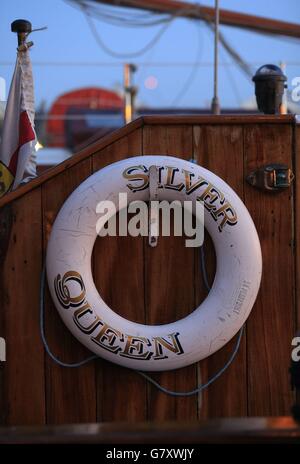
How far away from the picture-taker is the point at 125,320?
8.43ft

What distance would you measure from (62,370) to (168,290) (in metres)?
0.47

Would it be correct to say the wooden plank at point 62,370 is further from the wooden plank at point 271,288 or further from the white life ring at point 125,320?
the wooden plank at point 271,288

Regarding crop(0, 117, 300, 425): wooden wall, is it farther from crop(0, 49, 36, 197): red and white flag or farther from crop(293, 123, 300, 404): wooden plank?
crop(0, 49, 36, 197): red and white flag

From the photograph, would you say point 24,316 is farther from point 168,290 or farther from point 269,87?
point 269,87

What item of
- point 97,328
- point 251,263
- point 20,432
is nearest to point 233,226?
point 251,263

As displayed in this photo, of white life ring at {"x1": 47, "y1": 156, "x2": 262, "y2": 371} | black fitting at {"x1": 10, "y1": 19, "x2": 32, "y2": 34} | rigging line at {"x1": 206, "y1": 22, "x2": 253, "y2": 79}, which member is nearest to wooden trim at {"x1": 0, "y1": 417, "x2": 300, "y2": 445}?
white life ring at {"x1": 47, "y1": 156, "x2": 262, "y2": 371}

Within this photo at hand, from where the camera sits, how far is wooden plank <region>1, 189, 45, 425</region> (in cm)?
264

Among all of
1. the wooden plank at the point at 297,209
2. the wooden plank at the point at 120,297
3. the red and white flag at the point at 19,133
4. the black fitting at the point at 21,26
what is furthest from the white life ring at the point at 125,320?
the black fitting at the point at 21,26

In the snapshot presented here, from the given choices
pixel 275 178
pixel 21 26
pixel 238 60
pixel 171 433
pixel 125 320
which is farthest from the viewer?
pixel 238 60

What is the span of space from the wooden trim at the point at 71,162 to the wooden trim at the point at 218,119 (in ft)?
0.22

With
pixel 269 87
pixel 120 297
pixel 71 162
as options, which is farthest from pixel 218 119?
pixel 120 297

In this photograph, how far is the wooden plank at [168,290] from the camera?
2.65m

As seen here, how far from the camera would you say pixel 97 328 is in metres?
2.51

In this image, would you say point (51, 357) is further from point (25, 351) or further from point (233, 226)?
point (233, 226)
